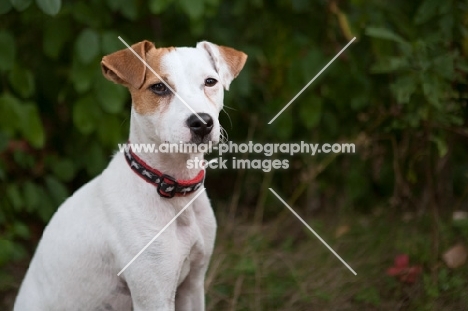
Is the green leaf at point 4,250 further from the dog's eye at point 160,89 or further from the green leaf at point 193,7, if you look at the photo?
the green leaf at point 193,7

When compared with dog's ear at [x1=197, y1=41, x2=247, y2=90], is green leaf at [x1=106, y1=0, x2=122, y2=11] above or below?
above

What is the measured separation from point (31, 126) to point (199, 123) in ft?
5.49

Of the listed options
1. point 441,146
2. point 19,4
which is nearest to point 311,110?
point 441,146

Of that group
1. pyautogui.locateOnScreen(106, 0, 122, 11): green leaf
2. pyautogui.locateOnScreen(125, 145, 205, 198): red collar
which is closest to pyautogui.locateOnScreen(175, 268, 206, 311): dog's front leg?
pyautogui.locateOnScreen(125, 145, 205, 198): red collar

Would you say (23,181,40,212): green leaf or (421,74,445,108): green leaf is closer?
(421,74,445,108): green leaf

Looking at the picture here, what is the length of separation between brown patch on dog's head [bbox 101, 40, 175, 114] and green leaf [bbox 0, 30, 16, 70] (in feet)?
3.93

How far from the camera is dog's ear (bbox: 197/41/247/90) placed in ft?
11.1

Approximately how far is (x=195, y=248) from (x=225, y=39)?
195 cm

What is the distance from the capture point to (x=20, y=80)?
14.3 ft

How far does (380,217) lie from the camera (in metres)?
5.19

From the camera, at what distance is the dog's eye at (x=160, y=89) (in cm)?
316

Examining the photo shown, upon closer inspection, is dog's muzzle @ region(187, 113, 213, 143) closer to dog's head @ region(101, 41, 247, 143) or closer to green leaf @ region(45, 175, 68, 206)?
dog's head @ region(101, 41, 247, 143)

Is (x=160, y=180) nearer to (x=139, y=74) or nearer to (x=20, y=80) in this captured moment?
(x=139, y=74)

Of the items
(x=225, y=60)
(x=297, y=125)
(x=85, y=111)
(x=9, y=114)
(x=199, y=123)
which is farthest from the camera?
(x=297, y=125)
